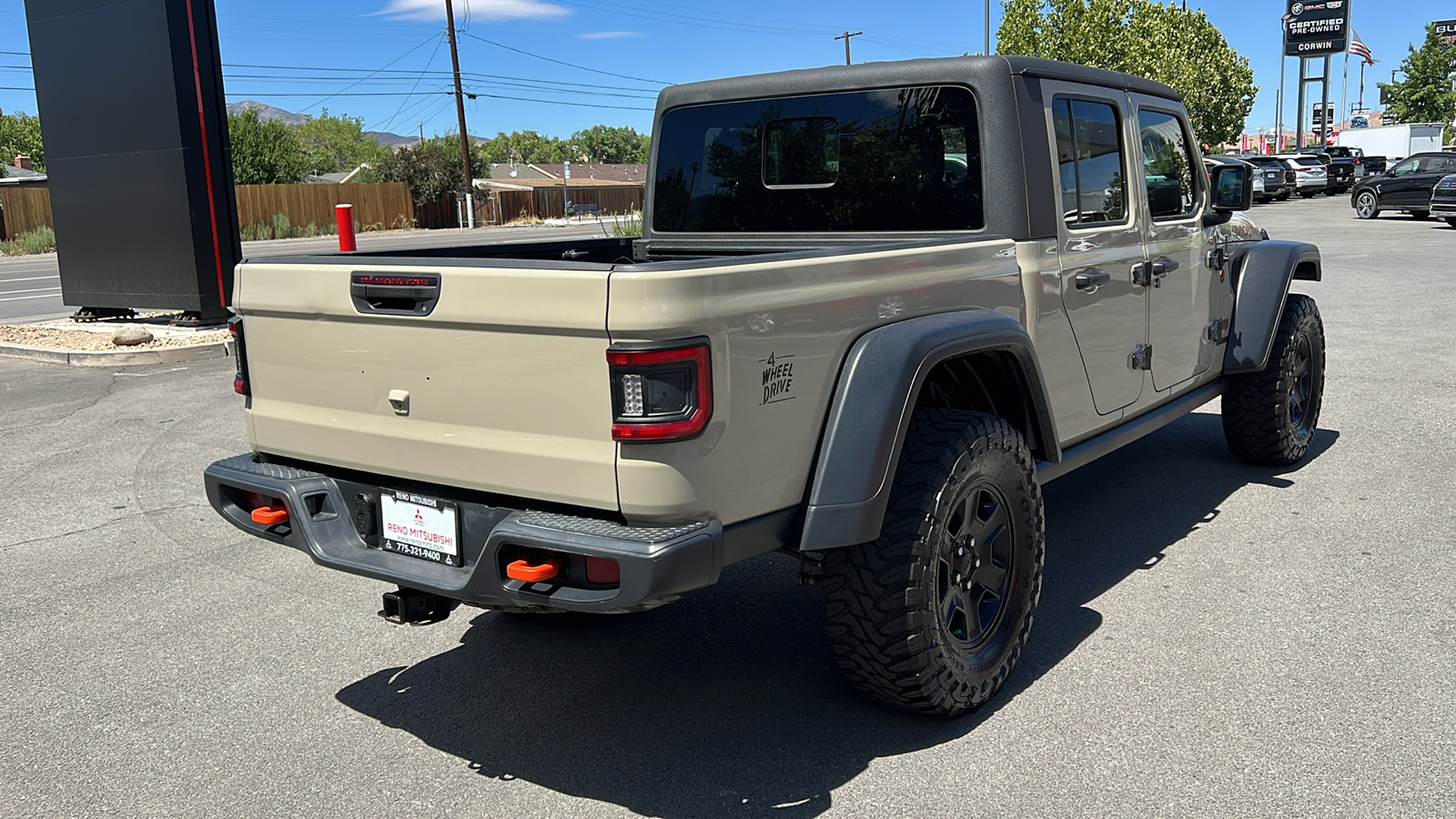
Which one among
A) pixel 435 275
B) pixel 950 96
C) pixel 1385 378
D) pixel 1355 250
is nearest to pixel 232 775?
pixel 435 275

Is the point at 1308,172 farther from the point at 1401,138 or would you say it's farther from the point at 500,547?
the point at 500,547

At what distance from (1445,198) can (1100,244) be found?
26.0 meters

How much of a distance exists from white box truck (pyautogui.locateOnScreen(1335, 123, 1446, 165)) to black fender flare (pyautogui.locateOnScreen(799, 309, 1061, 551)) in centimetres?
6289

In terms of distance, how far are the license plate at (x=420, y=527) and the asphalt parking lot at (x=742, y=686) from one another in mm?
671

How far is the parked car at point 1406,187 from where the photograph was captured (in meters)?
28.5

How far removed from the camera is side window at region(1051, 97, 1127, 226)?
174 inches

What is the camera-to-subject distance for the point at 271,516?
362 centimetres

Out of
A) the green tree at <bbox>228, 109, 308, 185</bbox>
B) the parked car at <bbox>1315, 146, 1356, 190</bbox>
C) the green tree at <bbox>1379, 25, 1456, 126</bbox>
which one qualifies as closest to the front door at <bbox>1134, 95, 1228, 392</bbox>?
the parked car at <bbox>1315, 146, 1356, 190</bbox>

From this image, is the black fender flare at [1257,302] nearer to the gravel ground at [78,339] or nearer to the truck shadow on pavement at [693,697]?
the truck shadow on pavement at [693,697]

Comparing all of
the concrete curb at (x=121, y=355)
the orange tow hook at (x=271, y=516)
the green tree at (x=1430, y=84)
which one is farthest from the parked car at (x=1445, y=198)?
the green tree at (x=1430, y=84)

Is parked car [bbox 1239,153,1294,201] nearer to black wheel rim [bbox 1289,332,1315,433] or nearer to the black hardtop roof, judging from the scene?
black wheel rim [bbox 1289,332,1315,433]

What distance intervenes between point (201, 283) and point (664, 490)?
11.1 metres

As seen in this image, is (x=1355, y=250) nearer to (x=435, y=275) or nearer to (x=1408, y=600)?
(x=1408, y=600)

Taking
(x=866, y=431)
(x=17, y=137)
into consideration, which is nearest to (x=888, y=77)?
(x=866, y=431)
